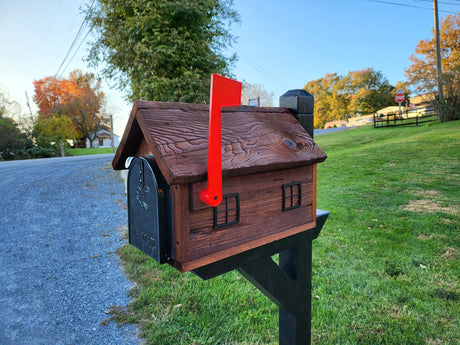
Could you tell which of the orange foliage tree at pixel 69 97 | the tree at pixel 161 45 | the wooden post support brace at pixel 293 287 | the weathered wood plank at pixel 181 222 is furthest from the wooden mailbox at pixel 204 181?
the orange foliage tree at pixel 69 97

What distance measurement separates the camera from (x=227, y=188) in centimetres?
96

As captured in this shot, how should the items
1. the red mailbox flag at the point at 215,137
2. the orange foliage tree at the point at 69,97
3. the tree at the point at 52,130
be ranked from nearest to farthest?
the red mailbox flag at the point at 215,137, the tree at the point at 52,130, the orange foliage tree at the point at 69,97

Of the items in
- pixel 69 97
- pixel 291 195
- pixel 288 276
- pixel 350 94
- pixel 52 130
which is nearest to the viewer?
pixel 291 195

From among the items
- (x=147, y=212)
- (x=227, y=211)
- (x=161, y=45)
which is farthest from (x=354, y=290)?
(x=161, y=45)

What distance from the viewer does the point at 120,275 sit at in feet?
12.6

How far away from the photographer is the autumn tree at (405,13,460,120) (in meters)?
15.5

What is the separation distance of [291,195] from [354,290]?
85.8 inches

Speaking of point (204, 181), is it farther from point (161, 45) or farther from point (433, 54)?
A: point (433, 54)

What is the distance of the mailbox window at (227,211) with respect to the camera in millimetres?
954

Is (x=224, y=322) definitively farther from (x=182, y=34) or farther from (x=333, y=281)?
(x=182, y=34)

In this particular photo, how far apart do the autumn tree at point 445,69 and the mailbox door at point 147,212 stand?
18.8 meters

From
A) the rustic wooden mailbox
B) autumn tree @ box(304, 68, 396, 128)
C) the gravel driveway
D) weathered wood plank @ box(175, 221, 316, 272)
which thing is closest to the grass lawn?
the gravel driveway

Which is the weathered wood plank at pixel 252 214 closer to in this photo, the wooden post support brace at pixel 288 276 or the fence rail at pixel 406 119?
the wooden post support brace at pixel 288 276

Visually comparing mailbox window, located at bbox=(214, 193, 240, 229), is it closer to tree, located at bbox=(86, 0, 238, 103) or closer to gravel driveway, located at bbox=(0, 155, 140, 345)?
gravel driveway, located at bbox=(0, 155, 140, 345)
